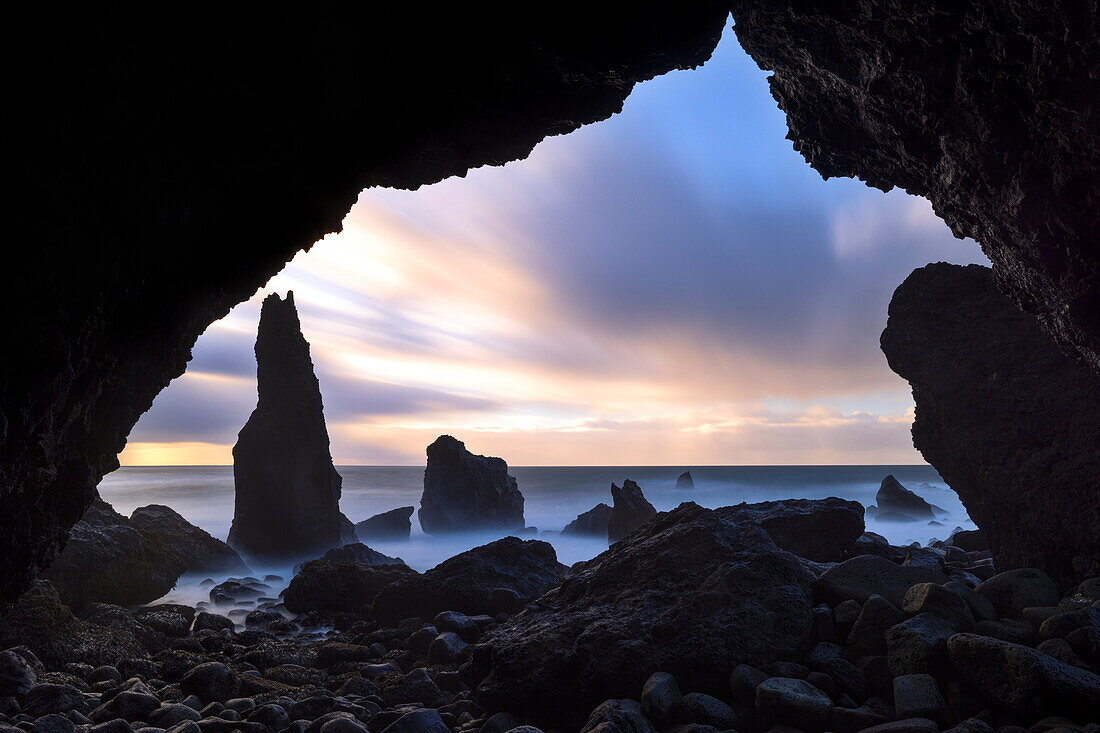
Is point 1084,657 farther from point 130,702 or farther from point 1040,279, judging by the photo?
point 130,702

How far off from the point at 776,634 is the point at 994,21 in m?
5.30

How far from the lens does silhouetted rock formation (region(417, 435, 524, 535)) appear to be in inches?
1163

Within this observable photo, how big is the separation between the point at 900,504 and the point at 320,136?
142 ft

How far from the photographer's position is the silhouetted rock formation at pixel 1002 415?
20.3 ft

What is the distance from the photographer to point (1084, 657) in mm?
4352

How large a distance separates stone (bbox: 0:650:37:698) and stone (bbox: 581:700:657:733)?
549 centimetres

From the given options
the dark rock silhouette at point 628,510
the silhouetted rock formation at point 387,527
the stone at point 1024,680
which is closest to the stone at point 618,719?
the stone at point 1024,680

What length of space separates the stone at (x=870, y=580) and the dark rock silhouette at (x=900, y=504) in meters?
36.8

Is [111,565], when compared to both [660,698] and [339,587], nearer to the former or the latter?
[339,587]

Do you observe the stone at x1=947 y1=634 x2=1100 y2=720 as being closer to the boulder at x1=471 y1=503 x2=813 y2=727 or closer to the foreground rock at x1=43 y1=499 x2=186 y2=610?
the boulder at x1=471 y1=503 x2=813 y2=727

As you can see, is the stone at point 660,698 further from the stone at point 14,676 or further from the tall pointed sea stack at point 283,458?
the tall pointed sea stack at point 283,458


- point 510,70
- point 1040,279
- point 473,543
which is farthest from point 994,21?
point 473,543

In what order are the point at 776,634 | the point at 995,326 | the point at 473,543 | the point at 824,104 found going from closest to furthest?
the point at 776,634
the point at 824,104
the point at 995,326
the point at 473,543

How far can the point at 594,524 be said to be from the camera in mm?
30109
